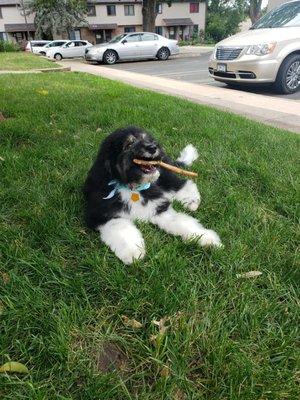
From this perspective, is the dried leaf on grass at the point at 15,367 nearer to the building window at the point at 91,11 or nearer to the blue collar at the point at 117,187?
the blue collar at the point at 117,187

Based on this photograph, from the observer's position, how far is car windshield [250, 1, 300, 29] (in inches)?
364

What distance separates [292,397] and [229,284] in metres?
0.76

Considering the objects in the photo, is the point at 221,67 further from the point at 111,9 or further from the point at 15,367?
the point at 111,9

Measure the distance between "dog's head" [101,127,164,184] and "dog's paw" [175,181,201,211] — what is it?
0.57 meters

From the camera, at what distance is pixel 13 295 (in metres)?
2.16

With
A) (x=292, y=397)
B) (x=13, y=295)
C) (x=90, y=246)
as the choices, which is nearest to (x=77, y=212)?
(x=90, y=246)

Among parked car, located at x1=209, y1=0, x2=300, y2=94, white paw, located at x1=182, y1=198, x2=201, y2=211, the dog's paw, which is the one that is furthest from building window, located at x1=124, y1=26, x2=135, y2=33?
white paw, located at x1=182, y1=198, x2=201, y2=211

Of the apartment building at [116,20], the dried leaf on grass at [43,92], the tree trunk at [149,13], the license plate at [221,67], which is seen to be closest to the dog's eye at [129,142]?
the dried leaf on grass at [43,92]

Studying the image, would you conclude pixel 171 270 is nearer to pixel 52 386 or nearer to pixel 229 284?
pixel 229 284

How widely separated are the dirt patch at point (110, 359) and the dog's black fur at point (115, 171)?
101 cm

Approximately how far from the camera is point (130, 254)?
2412 millimetres

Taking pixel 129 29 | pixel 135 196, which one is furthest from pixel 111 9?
pixel 135 196

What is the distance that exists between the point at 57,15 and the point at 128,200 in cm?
4844

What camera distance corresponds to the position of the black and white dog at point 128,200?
256 cm
